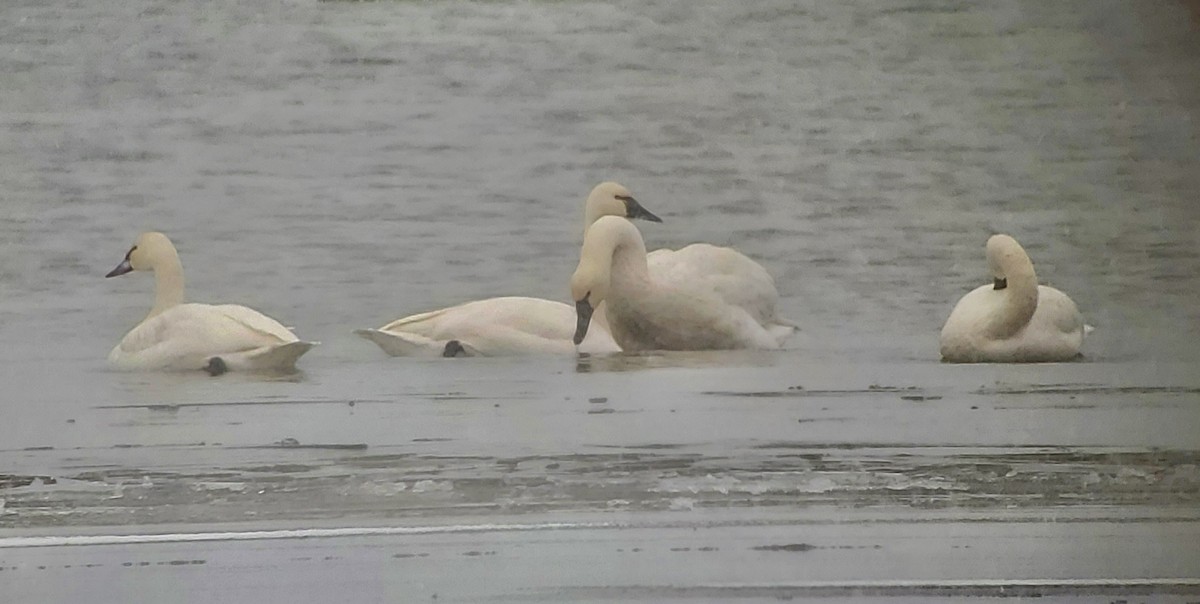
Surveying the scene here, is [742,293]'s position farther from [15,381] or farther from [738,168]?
[15,381]

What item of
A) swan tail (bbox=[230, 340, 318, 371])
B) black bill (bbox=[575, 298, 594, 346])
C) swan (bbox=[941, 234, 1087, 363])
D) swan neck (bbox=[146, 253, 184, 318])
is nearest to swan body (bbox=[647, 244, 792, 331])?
black bill (bbox=[575, 298, 594, 346])

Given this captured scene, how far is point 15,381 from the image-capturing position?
1.79 meters

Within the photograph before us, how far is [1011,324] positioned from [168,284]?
135 cm

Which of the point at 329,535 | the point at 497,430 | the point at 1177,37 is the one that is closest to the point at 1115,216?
the point at 1177,37

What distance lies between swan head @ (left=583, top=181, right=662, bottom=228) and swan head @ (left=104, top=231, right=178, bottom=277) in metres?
0.66

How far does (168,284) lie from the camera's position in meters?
1.81

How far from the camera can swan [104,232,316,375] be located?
179 centimetres

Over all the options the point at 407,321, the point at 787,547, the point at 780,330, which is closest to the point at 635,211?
the point at 780,330

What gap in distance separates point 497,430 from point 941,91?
0.92 m

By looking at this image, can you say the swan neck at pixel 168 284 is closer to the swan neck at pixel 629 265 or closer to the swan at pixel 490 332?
the swan at pixel 490 332

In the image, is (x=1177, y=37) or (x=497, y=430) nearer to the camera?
(x=497, y=430)

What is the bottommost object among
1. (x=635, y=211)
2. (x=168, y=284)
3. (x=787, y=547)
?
(x=787, y=547)

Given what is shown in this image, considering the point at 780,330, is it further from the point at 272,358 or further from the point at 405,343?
the point at 272,358

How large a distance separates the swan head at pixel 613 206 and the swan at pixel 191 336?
0.49 m
